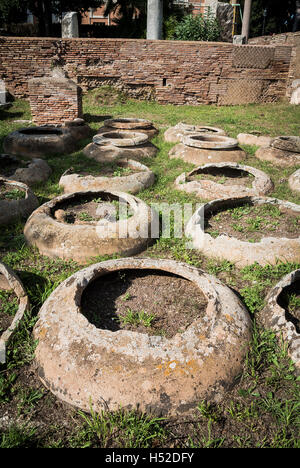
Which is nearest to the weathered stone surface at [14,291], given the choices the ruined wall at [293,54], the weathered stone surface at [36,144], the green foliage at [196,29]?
the weathered stone surface at [36,144]

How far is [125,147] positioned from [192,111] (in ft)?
22.0

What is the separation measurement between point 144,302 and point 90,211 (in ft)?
6.87

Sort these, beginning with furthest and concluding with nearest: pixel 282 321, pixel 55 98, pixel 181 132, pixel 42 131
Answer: pixel 55 98 < pixel 42 131 < pixel 181 132 < pixel 282 321

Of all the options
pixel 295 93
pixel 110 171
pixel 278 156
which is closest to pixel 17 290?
pixel 110 171

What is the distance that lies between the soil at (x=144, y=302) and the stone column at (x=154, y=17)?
14.1m

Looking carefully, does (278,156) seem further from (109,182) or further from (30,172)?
(30,172)

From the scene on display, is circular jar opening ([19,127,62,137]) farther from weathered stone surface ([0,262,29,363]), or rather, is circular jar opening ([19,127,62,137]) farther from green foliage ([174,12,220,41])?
green foliage ([174,12,220,41])

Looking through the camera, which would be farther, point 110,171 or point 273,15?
point 273,15

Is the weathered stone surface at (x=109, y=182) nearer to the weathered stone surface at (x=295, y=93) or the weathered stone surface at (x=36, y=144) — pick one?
the weathered stone surface at (x=36, y=144)

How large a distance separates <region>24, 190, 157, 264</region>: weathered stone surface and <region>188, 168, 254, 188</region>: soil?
237 centimetres

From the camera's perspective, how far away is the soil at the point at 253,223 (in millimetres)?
4262

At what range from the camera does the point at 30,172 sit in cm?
620

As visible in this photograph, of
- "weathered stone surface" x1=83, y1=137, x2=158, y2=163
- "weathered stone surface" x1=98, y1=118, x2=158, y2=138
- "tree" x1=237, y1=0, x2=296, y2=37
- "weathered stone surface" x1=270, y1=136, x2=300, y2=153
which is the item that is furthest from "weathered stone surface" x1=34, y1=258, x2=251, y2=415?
"tree" x1=237, y1=0, x2=296, y2=37
